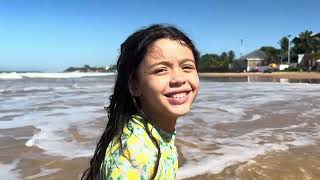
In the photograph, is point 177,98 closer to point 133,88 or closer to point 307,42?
point 133,88

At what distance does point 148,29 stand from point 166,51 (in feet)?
0.43

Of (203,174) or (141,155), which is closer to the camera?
(141,155)

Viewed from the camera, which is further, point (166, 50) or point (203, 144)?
point (203, 144)

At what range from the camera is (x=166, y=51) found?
1740 mm

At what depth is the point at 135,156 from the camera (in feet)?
5.08

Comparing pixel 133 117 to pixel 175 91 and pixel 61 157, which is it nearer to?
pixel 175 91

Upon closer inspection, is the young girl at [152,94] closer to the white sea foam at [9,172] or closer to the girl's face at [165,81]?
the girl's face at [165,81]

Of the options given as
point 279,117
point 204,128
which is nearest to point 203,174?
point 204,128

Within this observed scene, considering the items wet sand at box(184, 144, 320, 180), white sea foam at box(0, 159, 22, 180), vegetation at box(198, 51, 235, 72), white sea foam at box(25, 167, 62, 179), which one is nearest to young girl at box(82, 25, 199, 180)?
wet sand at box(184, 144, 320, 180)

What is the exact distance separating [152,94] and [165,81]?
2.6 inches

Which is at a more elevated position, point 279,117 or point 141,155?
point 141,155

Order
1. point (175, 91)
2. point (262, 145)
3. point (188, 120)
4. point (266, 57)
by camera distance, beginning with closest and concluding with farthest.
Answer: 1. point (175, 91)
2. point (262, 145)
3. point (188, 120)
4. point (266, 57)

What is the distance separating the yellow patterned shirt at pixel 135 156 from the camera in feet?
5.03

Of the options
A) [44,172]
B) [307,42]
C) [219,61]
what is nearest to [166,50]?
[44,172]
